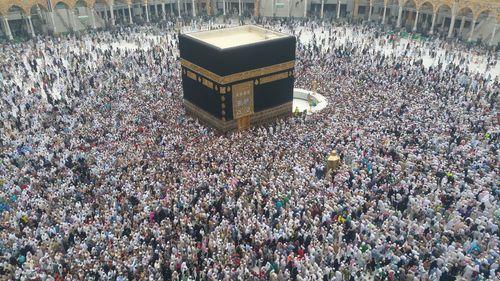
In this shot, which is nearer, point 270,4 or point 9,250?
point 9,250

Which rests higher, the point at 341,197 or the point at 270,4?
the point at 270,4

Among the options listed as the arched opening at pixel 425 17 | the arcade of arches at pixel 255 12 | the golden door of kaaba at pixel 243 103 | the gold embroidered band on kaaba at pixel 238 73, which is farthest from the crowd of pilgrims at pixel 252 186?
the arched opening at pixel 425 17

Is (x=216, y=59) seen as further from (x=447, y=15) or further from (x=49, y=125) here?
(x=447, y=15)

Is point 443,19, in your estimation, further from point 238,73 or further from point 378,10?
point 238,73

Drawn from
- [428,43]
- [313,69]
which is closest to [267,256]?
[313,69]

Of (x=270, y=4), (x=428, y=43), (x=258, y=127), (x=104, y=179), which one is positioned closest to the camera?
(x=104, y=179)

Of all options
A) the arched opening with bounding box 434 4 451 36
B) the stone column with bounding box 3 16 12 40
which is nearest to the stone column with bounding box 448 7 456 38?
the arched opening with bounding box 434 4 451 36

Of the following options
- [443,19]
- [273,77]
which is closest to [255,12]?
[443,19]
